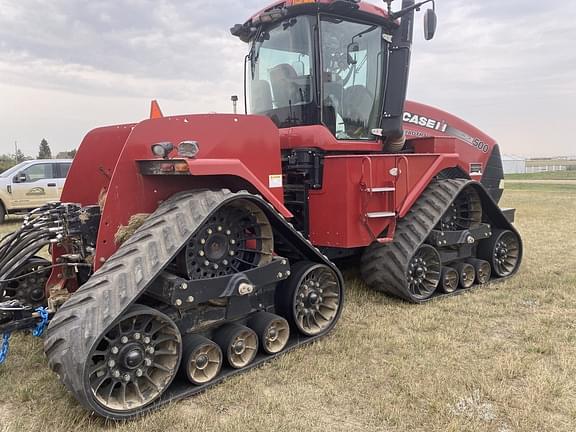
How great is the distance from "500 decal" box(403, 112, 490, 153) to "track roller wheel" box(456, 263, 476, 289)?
5.53 ft

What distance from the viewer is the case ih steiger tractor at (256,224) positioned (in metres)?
3.07

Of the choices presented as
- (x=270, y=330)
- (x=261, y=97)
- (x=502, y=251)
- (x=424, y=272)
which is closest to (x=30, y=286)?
(x=270, y=330)

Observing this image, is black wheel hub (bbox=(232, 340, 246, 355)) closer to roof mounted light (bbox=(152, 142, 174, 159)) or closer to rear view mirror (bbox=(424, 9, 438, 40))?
roof mounted light (bbox=(152, 142, 174, 159))

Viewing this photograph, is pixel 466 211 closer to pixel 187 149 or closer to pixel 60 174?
pixel 187 149

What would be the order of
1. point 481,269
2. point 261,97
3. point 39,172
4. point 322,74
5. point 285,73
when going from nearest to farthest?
1. point 322,74
2. point 285,73
3. point 261,97
4. point 481,269
5. point 39,172

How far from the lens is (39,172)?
13.4 m

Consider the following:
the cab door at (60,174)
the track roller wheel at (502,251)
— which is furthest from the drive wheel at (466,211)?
the cab door at (60,174)

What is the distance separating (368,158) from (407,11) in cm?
158

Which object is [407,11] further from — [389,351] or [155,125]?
[389,351]

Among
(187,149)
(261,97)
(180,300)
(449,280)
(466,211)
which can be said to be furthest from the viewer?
(466,211)

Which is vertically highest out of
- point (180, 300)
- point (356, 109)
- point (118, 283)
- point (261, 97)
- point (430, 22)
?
point (430, 22)

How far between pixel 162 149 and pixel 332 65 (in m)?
2.20

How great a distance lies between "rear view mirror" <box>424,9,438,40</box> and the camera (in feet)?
15.9

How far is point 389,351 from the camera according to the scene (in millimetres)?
3977
